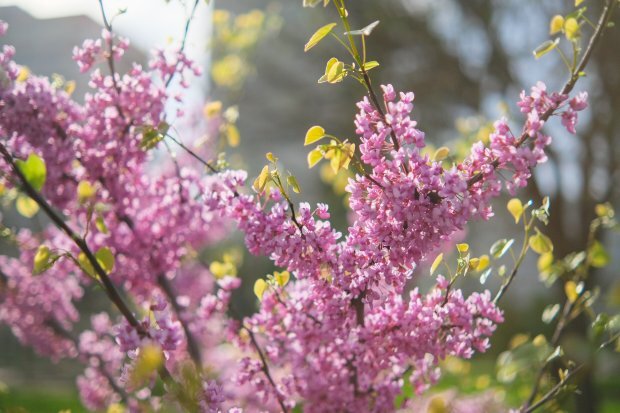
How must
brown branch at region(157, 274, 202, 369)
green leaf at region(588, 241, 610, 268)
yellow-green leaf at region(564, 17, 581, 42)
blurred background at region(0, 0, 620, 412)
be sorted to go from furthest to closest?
1. blurred background at region(0, 0, 620, 412)
2. brown branch at region(157, 274, 202, 369)
3. green leaf at region(588, 241, 610, 268)
4. yellow-green leaf at region(564, 17, 581, 42)

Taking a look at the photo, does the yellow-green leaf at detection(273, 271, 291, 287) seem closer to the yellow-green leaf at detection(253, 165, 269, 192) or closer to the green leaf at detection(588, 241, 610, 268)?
the yellow-green leaf at detection(253, 165, 269, 192)

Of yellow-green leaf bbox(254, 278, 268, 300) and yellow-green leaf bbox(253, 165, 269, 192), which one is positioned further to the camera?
yellow-green leaf bbox(254, 278, 268, 300)

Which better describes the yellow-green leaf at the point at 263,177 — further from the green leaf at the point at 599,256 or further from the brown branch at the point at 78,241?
the green leaf at the point at 599,256

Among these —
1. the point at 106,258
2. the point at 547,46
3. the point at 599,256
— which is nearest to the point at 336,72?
the point at 547,46

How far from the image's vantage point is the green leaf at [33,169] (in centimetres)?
85

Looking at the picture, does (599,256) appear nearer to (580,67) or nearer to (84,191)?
(580,67)

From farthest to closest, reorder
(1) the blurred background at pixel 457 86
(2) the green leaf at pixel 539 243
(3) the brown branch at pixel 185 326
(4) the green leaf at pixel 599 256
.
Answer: (1) the blurred background at pixel 457 86 → (3) the brown branch at pixel 185 326 → (4) the green leaf at pixel 599 256 → (2) the green leaf at pixel 539 243

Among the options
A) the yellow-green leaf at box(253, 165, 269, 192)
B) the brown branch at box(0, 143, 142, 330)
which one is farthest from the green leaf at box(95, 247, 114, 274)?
the yellow-green leaf at box(253, 165, 269, 192)

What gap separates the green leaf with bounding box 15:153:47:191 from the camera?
85 centimetres

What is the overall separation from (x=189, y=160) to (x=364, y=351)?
1641 millimetres

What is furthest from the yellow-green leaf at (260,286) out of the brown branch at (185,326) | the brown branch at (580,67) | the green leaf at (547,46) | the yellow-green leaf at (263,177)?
the green leaf at (547,46)

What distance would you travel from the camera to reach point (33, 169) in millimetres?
850

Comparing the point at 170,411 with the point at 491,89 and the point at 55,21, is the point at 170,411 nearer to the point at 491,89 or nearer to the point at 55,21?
the point at 491,89

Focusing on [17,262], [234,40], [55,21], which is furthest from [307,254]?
[55,21]
